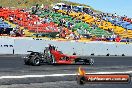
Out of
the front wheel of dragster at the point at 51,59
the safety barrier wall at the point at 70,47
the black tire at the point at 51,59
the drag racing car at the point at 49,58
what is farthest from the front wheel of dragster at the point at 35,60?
the safety barrier wall at the point at 70,47

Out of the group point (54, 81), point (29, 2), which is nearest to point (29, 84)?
point (54, 81)

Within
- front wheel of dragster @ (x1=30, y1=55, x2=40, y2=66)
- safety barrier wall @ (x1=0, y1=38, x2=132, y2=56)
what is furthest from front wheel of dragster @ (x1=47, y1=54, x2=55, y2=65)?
safety barrier wall @ (x1=0, y1=38, x2=132, y2=56)

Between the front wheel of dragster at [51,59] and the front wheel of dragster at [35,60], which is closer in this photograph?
the front wheel of dragster at [35,60]

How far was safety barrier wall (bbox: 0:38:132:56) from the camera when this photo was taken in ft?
99.1

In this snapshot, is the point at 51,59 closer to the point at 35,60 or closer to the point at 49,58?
the point at 49,58

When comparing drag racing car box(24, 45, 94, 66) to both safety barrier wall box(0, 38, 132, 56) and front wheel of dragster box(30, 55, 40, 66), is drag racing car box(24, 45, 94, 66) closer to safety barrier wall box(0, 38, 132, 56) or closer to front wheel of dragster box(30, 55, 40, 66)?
front wheel of dragster box(30, 55, 40, 66)

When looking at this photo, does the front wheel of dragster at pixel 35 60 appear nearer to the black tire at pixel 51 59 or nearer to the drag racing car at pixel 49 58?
the drag racing car at pixel 49 58

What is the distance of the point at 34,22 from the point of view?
135 feet

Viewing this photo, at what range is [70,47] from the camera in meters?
33.1

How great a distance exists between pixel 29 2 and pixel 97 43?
33085 mm

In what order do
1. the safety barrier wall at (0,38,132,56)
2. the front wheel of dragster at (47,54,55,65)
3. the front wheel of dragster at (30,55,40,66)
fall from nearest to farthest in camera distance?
the front wheel of dragster at (30,55,40,66) → the front wheel of dragster at (47,54,55,65) → the safety barrier wall at (0,38,132,56)

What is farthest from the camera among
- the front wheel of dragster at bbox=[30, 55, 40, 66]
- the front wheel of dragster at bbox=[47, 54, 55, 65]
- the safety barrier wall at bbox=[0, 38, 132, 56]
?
the safety barrier wall at bbox=[0, 38, 132, 56]

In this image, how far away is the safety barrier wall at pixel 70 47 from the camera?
99.1 ft

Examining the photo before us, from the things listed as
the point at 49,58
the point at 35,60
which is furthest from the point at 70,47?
the point at 35,60
